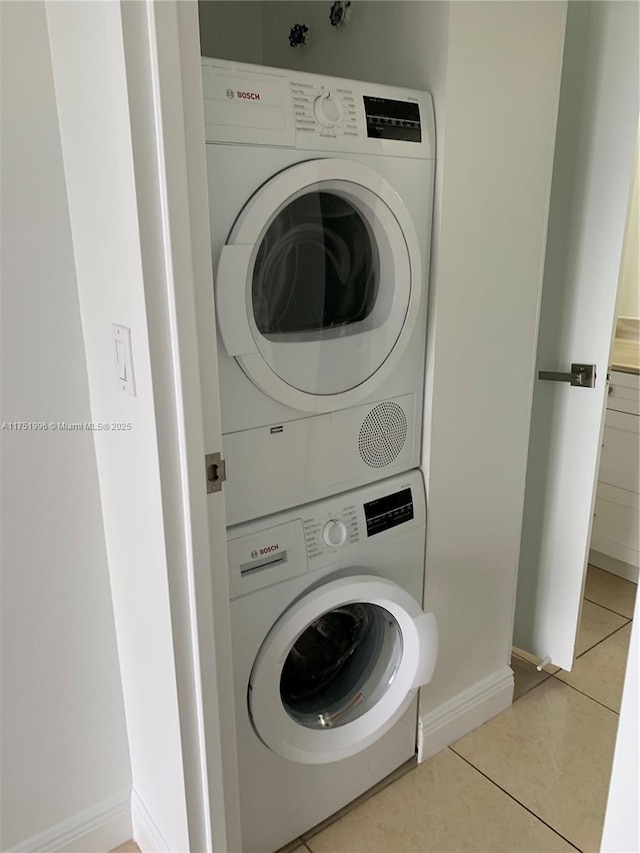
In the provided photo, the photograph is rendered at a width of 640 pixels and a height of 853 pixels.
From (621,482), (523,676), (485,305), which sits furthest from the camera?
(621,482)

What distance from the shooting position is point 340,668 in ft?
5.57

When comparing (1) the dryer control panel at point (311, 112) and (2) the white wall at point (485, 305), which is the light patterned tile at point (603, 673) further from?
(1) the dryer control panel at point (311, 112)

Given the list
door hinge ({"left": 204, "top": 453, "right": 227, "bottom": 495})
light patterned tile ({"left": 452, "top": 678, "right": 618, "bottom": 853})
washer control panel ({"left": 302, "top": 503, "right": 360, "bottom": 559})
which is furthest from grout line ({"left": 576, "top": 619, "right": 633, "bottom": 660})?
door hinge ({"left": 204, "top": 453, "right": 227, "bottom": 495})

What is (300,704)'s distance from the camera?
1.61m

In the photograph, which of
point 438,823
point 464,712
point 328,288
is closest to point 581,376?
point 328,288

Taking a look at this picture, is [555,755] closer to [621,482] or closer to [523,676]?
[523,676]

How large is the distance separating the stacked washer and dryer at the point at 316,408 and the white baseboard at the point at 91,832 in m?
0.31

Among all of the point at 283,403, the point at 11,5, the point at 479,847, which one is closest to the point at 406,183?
the point at 283,403

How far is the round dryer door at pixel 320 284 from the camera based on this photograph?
46.9 inches

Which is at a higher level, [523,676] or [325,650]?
[325,650]

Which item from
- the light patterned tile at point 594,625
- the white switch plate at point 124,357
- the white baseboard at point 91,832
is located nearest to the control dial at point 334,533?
the white switch plate at point 124,357

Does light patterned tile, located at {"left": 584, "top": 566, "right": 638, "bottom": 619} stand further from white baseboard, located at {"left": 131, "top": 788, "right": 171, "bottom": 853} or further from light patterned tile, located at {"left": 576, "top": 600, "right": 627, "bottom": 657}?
white baseboard, located at {"left": 131, "top": 788, "right": 171, "bottom": 853}

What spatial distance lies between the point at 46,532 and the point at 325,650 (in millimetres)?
752

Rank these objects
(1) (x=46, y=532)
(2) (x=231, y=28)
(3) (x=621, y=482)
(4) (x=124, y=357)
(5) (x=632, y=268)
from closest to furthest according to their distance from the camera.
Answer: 1. (4) (x=124, y=357)
2. (1) (x=46, y=532)
3. (2) (x=231, y=28)
4. (3) (x=621, y=482)
5. (5) (x=632, y=268)
